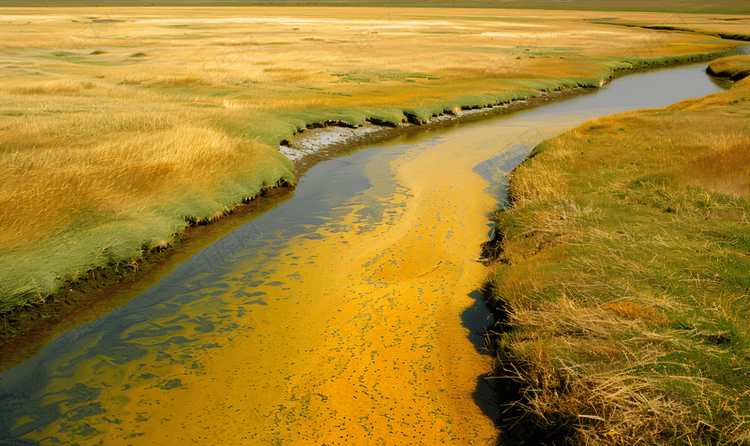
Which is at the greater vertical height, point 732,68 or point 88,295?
point 88,295

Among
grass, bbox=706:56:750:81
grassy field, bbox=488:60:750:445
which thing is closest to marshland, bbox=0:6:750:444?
grassy field, bbox=488:60:750:445

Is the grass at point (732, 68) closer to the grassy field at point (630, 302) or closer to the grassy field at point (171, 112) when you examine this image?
the grassy field at point (171, 112)

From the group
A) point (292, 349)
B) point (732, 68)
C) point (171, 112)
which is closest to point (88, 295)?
point (292, 349)

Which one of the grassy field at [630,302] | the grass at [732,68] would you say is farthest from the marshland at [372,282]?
the grass at [732,68]

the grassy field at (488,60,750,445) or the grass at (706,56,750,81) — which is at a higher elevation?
the grassy field at (488,60,750,445)

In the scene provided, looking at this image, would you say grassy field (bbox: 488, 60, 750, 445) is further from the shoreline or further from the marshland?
the shoreline

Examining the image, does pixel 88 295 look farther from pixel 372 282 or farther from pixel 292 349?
pixel 372 282
